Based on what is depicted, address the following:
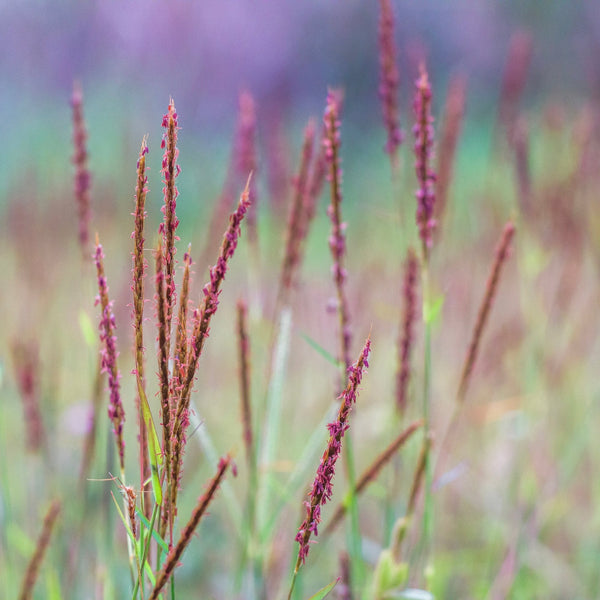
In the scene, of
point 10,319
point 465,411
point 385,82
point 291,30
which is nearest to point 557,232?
point 465,411

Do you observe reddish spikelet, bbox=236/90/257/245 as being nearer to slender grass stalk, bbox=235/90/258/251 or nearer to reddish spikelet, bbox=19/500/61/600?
slender grass stalk, bbox=235/90/258/251

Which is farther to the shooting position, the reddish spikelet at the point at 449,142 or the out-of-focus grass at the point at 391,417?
the out-of-focus grass at the point at 391,417

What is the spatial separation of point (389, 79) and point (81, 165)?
0.27 meters

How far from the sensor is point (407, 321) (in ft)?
2.02

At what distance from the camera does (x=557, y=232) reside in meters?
1.38

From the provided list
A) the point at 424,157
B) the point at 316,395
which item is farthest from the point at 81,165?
the point at 316,395

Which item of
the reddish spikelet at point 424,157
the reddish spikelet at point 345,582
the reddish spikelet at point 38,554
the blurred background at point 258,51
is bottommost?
the reddish spikelet at point 345,582

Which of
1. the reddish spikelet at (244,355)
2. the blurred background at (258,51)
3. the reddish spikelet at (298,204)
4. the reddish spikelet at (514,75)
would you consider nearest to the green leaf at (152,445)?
the reddish spikelet at (244,355)

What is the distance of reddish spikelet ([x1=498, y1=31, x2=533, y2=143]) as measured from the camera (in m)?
1.01

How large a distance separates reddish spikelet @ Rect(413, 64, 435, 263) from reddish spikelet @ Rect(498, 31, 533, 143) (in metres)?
0.55

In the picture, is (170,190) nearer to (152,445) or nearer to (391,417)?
(152,445)

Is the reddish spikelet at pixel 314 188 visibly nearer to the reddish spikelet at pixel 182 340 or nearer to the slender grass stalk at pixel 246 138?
the slender grass stalk at pixel 246 138

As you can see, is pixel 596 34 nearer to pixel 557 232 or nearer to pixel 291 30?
pixel 291 30

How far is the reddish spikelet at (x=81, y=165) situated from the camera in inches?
23.5
